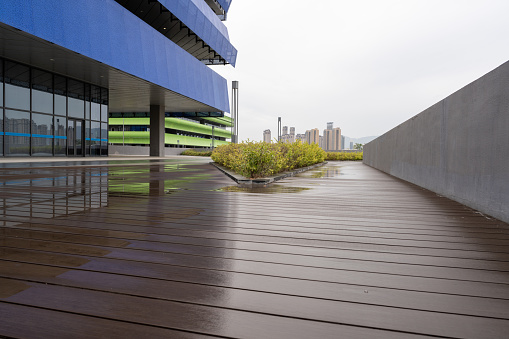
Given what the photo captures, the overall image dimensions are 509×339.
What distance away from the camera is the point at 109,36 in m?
15.3

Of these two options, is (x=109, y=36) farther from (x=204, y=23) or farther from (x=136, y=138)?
(x=136, y=138)

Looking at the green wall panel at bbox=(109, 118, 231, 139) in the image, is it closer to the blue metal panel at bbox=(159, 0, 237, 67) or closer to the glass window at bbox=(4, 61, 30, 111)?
the blue metal panel at bbox=(159, 0, 237, 67)

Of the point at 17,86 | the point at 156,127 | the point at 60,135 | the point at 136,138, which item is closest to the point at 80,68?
the point at 17,86

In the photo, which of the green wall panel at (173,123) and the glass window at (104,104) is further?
the green wall panel at (173,123)

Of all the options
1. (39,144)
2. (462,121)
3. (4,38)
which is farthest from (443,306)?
(39,144)

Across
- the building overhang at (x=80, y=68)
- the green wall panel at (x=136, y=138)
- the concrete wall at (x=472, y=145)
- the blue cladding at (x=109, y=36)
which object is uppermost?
the blue cladding at (x=109, y=36)

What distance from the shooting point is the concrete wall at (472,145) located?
4035 millimetres

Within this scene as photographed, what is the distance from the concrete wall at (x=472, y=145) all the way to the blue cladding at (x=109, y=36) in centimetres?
1383

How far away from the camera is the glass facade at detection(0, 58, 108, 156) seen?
16.3 m

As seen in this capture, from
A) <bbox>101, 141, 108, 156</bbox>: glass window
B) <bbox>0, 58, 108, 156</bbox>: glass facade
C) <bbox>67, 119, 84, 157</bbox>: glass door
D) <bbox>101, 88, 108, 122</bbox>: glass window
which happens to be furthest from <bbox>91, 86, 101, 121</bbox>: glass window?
<bbox>101, 141, 108, 156</bbox>: glass window

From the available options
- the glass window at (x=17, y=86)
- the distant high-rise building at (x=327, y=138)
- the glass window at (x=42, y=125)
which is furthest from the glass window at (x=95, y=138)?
the distant high-rise building at (x=327, y=138)

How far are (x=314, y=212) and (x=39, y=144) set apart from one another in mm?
Answer: 19280

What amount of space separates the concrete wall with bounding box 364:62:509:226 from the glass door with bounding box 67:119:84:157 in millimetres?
20525

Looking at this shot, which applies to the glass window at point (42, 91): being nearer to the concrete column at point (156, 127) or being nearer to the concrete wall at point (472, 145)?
the concrete column at point (156, 127)
